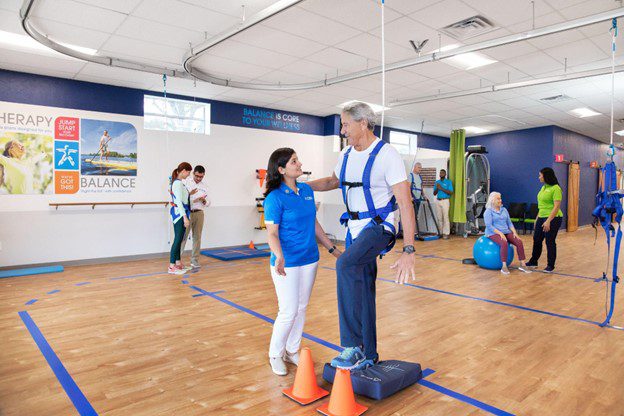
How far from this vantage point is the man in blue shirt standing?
34.9ft

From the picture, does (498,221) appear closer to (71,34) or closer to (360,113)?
(360,113)

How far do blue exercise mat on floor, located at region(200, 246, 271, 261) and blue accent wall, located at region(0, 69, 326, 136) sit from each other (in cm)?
269

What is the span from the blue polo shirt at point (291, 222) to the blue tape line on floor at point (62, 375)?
1.33 meters

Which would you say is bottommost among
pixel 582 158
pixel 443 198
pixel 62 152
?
pixel 443 198

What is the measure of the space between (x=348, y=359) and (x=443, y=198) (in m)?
8.91

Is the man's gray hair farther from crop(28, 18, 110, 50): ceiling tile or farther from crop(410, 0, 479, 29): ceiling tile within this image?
crop(28, 18, 110, 50): ceiling tile

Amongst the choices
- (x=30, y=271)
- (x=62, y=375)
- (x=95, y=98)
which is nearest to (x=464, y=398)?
(x=62, y=375)

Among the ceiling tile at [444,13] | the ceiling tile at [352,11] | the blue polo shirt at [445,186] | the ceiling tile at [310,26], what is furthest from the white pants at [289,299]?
the blue polo shirt at [445,186]

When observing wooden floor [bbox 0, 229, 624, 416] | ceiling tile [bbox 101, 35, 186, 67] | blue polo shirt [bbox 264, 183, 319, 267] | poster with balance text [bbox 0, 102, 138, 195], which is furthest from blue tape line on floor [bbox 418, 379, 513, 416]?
poster with balance text [bbox 0, 102, 138, 195]

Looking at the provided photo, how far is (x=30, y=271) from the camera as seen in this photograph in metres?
6.11

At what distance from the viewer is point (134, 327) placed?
3.72 m

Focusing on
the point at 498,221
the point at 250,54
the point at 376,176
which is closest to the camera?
the point at 376,176

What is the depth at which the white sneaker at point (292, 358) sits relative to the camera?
290cm

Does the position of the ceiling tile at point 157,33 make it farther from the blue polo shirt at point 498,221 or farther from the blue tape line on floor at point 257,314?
the blue polo shirt at point 498,221
